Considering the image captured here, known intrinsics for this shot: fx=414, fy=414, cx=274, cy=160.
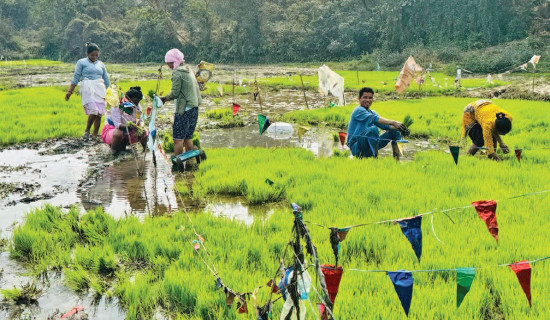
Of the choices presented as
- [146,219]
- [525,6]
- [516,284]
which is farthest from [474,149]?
[525,6]

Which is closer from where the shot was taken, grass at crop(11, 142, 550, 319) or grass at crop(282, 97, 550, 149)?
grass at crop(11, 142, 550, 319)

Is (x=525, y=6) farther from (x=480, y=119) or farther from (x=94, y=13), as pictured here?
(x=94, y=13)

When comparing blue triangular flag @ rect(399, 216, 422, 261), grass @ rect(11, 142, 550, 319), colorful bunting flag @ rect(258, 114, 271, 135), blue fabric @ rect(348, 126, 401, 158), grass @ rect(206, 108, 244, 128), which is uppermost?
colorful bunting flag @ rect(258, 114, 271, 135)

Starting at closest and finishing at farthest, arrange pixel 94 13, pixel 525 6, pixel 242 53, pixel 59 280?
pixel 59 280
pixel 525 6
pixel 242 53
pixel 94 13

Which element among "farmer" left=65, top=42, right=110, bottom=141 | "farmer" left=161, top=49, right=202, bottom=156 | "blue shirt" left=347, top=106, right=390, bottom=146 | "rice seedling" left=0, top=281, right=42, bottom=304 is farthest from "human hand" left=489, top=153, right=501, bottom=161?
"farmer" left=65, top=42, right=110, bottom=141

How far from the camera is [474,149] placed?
6039mm

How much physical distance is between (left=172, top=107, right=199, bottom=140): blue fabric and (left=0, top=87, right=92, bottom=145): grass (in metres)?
3.10

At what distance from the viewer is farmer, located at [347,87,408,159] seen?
17.6 feet

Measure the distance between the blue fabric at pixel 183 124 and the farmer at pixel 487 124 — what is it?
376cm

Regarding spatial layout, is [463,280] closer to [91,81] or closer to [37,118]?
[91,81]

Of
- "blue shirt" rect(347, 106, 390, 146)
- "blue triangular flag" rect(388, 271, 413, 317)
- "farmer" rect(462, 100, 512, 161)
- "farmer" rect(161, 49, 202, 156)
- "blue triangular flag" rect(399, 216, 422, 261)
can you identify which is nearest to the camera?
"blue triangular flag" rect(388, 271, 413, 317)

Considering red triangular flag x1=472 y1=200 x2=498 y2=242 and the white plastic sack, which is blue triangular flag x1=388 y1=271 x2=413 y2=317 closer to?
red triangular flag x1=472 y1=200 x2=498 y2=242

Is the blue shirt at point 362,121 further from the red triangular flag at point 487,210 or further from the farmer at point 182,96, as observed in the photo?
the red triangular flag at point 487,210

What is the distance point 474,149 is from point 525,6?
26381 mm
